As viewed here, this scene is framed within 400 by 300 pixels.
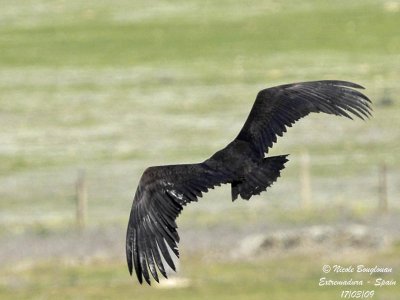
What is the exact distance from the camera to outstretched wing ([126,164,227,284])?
984 cm

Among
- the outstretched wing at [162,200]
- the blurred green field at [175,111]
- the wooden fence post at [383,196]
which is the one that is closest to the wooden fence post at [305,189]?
the blurred green field at [175,111]

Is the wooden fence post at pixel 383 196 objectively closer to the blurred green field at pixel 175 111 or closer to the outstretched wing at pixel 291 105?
the blurred green field at pixel 175 111

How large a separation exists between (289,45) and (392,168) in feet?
91.4

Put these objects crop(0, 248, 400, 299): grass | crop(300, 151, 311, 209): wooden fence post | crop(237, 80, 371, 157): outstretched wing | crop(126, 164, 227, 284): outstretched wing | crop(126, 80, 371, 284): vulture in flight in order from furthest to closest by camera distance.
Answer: crop(300, 151, 311, 209): wooden fence post
crop(0, 248, 400, 299): grass
crop(237, 80, 371, 157): outstretched wing
crop(126, 164, 227, 284): outstretched wing
crop(126, 80, 371, 284): vulture in flight

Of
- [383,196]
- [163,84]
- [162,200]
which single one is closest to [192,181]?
[162,200]

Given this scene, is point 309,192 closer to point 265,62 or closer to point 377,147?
point 377,147

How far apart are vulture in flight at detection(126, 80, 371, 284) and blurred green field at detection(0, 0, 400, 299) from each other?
15.1 meters

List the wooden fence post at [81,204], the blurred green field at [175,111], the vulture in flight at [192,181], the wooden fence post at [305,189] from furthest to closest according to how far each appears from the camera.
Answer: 1. the wooden fence post at [305,189]
2. the wooden fence post at [81,204]
3. the blurred green field at [175,111]
4. the vulture in flight at [192,181]

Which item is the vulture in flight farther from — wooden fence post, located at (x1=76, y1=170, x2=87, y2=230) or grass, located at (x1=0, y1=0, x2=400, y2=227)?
grass, located at (x1=0, y1=0, x2=400, y2=227)

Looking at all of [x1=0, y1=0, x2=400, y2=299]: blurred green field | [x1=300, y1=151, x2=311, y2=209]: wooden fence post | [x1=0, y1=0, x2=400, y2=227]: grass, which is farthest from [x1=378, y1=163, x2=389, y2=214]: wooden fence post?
[x1=300, y1=151, x2=311, y2=209]: wooden fence post

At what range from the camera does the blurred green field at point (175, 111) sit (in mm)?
33656

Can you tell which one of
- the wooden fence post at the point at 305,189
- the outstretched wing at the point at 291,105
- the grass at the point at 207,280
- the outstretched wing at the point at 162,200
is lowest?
the outstretched wing at the point at 162,200

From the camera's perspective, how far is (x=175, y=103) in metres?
54.1

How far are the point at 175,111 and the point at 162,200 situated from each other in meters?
42.3
